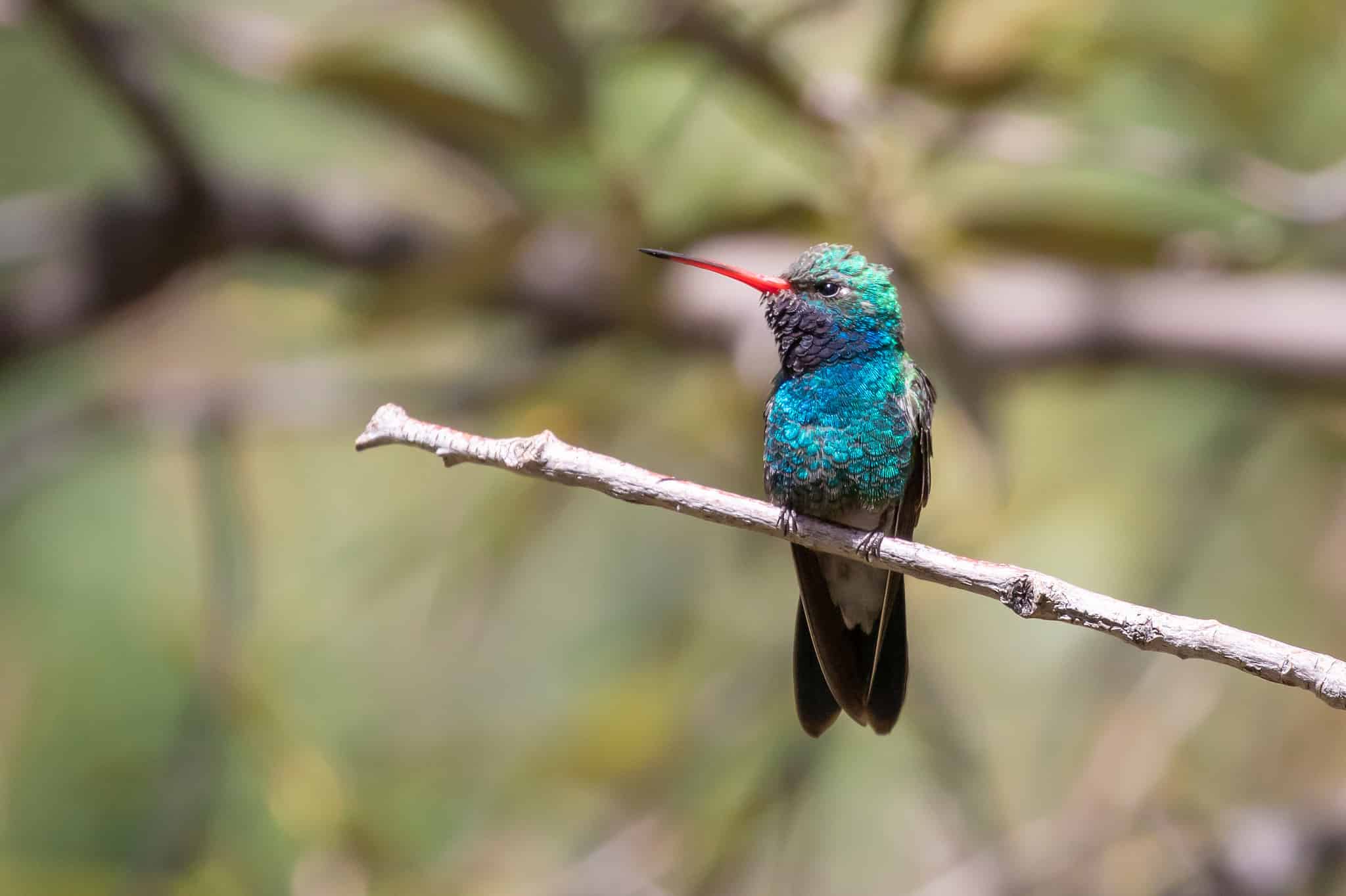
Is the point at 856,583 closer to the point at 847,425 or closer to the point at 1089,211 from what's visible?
the point at 847,425

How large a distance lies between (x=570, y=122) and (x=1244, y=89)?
1407 mm

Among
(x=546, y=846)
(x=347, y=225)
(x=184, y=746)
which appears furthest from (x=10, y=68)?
(x=546, y=846)

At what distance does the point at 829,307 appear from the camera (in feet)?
6.08

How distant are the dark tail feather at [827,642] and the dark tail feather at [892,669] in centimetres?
2

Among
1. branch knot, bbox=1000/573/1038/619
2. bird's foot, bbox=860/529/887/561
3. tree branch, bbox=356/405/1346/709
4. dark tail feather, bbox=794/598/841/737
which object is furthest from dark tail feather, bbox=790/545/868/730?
branch knot, bbox=1000/573/1038/619

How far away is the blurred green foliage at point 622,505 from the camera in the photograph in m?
2.62

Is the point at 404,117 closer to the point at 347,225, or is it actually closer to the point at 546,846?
the point at 347,225

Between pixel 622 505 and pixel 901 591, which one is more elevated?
pixel 622 505

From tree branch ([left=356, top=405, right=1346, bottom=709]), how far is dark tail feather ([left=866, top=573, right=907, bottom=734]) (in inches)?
12.4

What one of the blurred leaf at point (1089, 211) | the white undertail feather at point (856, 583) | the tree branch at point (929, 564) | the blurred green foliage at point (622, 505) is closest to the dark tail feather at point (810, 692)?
the white undertail feather at point (856, 583)

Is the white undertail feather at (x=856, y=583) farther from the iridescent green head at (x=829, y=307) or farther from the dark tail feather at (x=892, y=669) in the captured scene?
the iridescent green head at (x=829, y=307)

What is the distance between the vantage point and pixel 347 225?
10.3 ft

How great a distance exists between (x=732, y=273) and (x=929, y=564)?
0.40 meters

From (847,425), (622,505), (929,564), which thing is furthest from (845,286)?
(622,505)
